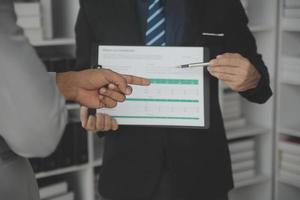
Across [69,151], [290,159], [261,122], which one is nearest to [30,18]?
[69,151]

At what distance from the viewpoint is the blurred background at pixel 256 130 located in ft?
7.66

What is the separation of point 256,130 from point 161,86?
159cm

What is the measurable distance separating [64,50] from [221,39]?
1.12 meters

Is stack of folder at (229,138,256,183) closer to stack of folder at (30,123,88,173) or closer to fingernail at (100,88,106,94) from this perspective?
stack of folder at (30,123,88,173)

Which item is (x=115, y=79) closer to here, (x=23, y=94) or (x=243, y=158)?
(x=23, y=94)

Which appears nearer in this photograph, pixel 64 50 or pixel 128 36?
pixel 128 36

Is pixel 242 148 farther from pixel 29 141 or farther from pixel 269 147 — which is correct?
pixel 29 141

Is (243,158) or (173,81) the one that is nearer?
(173,81)

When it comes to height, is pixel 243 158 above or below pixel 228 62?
below

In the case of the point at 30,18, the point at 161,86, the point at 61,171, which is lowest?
the point at 61,171

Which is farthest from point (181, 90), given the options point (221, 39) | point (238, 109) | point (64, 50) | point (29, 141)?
point (238, 109)

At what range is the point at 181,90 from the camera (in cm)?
143

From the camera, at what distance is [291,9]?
8.76 feet

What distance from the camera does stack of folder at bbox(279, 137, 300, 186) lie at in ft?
9.08
